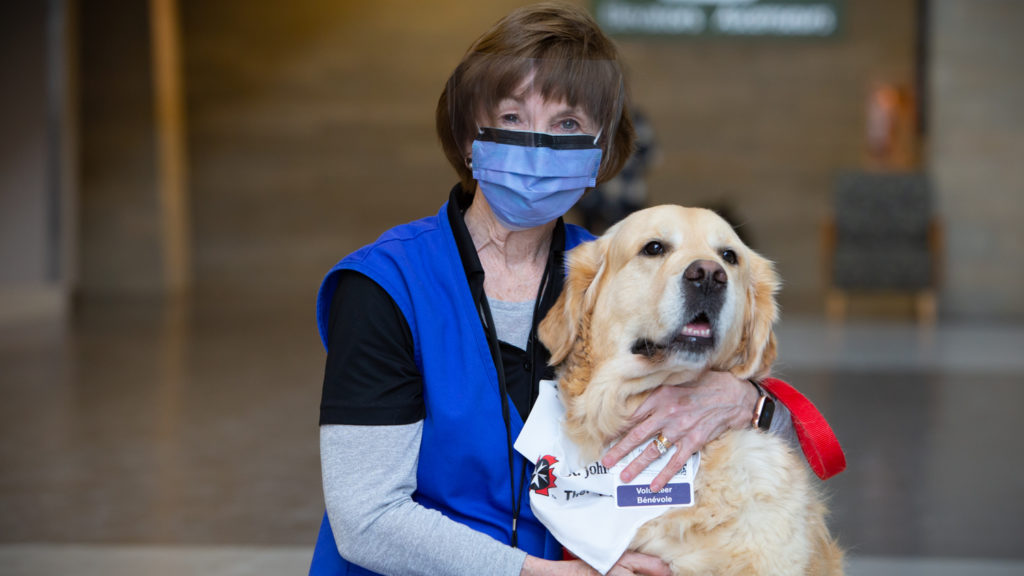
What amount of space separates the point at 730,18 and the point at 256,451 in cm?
959

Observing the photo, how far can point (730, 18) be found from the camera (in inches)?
482

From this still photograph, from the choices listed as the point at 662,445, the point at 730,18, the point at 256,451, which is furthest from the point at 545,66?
the point at 730,18

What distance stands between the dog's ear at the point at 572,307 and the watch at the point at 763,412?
1.17 ft

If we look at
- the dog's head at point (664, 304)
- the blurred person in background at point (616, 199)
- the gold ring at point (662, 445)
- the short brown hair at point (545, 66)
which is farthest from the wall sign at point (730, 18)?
the gold ring at point (662, 445)

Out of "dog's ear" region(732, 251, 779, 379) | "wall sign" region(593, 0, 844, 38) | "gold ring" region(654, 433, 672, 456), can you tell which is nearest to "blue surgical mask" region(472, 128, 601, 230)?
"dog's ear" region(732, 251, 779, 379)

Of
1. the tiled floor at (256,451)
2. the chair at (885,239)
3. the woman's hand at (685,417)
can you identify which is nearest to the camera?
the woman's hand at (685,417)

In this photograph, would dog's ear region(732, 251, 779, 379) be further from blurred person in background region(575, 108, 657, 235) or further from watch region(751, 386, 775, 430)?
blurred person in background region(575, 108, 657, 235)

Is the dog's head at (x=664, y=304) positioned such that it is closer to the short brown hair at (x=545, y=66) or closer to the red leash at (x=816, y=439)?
the red leash at (x=816, y=439)

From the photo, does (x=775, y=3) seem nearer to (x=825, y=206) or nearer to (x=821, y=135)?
(x=821, y=135)

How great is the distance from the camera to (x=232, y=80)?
12773 millimetres

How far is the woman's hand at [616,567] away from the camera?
1.65m

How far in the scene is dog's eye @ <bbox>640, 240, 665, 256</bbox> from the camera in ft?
5.99

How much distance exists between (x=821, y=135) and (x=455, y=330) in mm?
11617

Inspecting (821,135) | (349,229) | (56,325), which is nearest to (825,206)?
(821,135)
